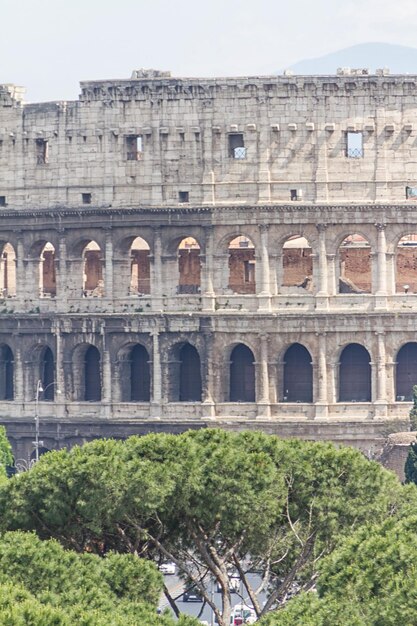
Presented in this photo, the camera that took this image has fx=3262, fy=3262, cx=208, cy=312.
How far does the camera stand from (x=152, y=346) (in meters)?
134

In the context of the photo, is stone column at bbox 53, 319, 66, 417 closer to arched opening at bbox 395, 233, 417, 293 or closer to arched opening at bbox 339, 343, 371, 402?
arched opening at bbox 339, 343, 371, 402

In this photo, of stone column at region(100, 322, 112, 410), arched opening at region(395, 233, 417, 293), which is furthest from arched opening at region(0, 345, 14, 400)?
arched opening at region(395, 233, 417, 293)

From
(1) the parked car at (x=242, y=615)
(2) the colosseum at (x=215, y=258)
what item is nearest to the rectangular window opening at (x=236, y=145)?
(2) the colosseum at (x=215, y=258)

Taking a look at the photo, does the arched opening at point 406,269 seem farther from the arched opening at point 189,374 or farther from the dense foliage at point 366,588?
the dense foliage at point 366,588

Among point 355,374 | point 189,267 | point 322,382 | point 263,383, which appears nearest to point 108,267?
point 189,267

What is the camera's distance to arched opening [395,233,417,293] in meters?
133

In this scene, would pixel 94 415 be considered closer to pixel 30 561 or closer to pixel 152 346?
pixel 152 346

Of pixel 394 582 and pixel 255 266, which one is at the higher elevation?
pixel 255 266

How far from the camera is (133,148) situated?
135 m

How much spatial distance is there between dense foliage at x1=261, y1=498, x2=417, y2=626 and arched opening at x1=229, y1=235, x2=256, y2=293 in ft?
167

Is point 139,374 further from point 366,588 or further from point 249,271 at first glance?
point 366,588

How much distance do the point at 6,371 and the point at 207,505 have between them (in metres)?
48.5

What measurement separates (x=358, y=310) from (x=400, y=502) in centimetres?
3705

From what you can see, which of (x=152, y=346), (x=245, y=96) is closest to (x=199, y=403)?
(x=152, y=346)
